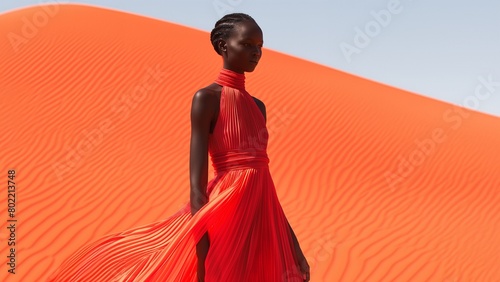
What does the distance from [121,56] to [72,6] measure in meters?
8.60

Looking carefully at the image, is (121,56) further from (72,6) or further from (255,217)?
(255,217)

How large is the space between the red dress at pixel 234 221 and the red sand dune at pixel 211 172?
4.30 metres

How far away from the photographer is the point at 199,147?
2.44 metres

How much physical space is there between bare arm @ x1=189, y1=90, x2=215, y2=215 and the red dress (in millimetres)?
61

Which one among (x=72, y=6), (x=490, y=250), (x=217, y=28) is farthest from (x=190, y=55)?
(x=217, y=28)

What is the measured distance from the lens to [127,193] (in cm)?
916

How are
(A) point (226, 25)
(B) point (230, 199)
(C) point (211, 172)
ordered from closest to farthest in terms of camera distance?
(B) point (230, 199) < (A) point (226, 25) < (C) point (211, 172)

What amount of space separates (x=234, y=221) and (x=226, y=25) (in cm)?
94

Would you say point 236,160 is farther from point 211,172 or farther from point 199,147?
point 211,172

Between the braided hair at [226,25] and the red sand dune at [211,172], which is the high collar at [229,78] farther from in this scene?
the red sand dune at [211,172]

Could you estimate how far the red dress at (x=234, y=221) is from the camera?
7.91 feet

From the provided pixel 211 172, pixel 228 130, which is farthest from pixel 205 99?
pixel 211 172

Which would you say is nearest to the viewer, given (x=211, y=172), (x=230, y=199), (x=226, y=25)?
(x=230, y=199)

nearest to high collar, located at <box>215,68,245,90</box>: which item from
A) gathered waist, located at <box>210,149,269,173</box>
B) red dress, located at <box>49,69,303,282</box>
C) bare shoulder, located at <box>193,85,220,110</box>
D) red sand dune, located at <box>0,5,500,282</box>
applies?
red dress, located at <box>49,69,303,282</box>
